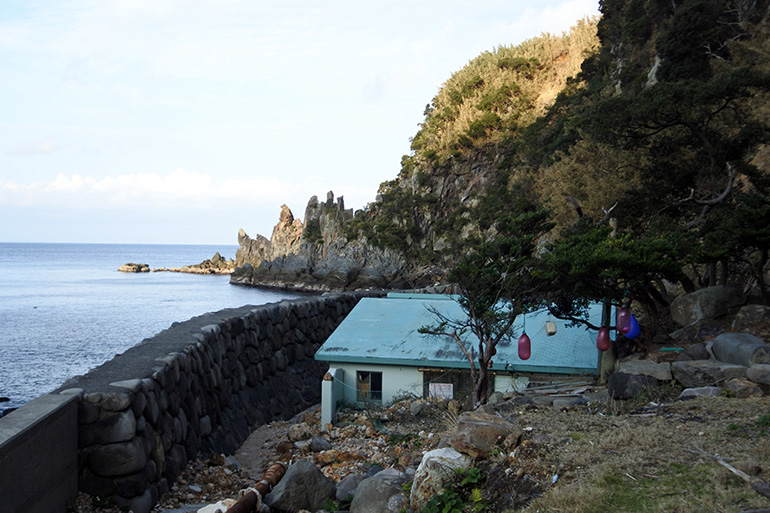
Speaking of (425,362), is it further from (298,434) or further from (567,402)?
(567,402)

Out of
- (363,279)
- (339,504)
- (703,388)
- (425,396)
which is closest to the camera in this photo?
(339,504)

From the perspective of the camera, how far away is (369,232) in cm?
6562

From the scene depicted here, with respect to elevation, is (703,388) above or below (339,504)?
above

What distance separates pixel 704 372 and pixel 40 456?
9250 millimetres

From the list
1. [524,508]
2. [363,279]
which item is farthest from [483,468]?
[363,279]

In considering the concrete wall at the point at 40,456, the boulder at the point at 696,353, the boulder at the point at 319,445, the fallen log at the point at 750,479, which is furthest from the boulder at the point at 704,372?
the concrete wall at the point at 40,456

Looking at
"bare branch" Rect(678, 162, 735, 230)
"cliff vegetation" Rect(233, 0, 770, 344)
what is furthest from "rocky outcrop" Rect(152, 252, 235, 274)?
"bare branch" Rect(678, 162, 735, 230)

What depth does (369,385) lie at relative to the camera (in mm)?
14984

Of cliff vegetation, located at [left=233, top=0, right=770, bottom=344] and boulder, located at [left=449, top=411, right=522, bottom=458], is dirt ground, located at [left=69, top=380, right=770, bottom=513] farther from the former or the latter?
cliff vegetation, located at [left=233, top=0, right=770, bottom=344]

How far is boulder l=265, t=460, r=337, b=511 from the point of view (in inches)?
279

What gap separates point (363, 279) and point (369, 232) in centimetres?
558

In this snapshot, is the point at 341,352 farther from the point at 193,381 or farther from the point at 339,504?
the point at 339,504

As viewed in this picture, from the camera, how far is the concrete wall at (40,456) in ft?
18.9

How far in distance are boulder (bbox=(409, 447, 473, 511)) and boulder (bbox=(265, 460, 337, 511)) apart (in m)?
1.52
